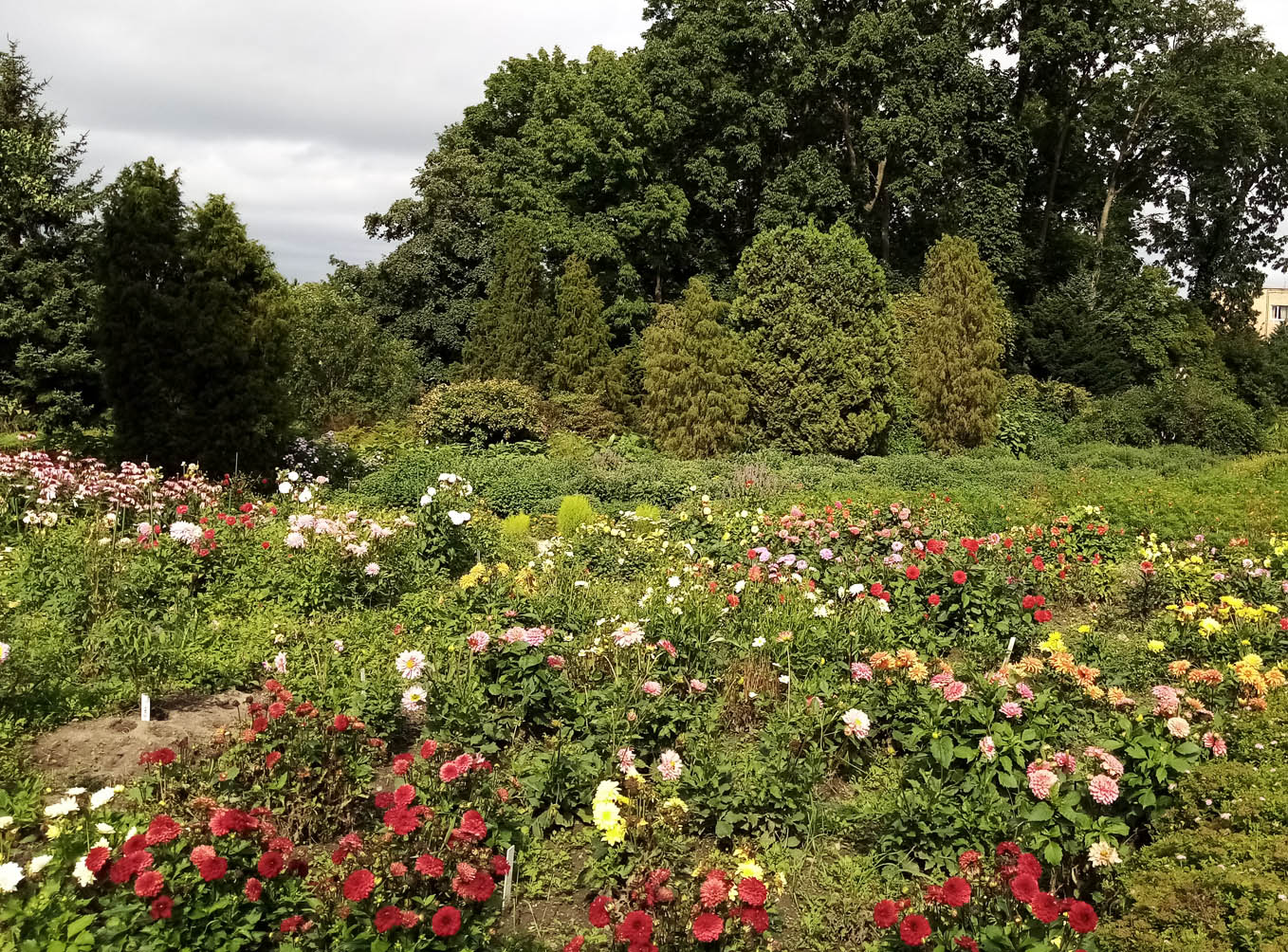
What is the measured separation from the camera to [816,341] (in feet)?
50.2

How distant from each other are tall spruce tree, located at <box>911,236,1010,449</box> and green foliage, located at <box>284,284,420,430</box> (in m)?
11.2

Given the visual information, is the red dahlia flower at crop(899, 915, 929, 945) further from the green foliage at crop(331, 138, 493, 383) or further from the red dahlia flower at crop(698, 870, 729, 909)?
the green foliage at crop(331, 138, 493, 383)

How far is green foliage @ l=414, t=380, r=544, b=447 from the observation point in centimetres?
1518

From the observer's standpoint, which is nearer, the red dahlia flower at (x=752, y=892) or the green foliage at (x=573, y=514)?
the red dahlia flower at (x=752, y=892)

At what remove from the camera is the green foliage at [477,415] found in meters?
15.2

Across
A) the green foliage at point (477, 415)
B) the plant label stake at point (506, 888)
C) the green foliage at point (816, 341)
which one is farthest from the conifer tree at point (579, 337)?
the plant label stake at point (506, 888)

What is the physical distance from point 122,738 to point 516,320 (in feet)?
55.0

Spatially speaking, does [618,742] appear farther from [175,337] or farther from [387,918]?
[175,337]

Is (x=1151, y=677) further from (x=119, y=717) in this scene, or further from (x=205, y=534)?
(x=205, y=534)

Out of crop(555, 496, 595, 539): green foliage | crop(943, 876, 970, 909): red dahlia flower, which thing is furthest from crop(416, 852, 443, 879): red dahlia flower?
crop(555, 496, 595, 539): green foliage

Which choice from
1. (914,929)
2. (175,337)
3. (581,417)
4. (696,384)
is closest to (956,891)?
(914,929)

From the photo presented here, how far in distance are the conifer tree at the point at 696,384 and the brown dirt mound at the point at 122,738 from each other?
1106 centimetres

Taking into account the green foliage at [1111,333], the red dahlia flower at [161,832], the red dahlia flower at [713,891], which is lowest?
the red dahlia flower at [713,891]

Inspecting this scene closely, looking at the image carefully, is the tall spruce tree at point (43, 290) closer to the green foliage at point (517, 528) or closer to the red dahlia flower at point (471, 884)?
the green foliage at point (517, 528)
